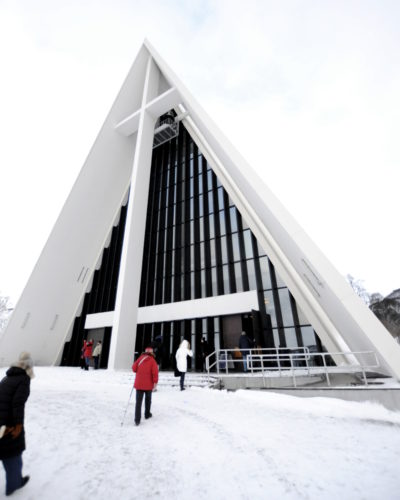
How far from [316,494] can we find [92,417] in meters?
3.86

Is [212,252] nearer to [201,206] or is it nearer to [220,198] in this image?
[201,206]

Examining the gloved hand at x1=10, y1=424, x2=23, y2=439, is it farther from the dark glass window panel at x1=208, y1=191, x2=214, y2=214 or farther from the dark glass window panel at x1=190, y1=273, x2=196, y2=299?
the dark glass window panel at x1=208, y1=191, x2=214, y2=214

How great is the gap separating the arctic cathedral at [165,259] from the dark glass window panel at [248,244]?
4.9 inches

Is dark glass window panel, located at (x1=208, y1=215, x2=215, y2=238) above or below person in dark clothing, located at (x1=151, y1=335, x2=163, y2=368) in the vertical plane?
above

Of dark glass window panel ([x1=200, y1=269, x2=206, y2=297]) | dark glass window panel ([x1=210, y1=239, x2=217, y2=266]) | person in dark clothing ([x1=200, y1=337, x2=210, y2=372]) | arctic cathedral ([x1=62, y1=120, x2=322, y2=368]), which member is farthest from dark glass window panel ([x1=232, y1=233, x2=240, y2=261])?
person in dark clothing ([x1=200, y1=337, x2=210, y2=372])

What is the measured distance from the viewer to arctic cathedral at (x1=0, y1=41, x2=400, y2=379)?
1196 centimetres

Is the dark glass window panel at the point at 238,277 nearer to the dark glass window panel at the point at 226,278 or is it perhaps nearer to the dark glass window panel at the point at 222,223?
the dark glass window panel at the point at 226,278

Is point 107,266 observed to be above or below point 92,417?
above

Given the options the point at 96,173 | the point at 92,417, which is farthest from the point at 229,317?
the point at 96,173

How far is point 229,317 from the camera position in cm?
1356

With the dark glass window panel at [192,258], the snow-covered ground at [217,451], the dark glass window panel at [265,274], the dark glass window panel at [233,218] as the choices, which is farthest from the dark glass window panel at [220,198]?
the snow-covered ground at [217,451]

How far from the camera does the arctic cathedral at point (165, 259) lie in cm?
1196

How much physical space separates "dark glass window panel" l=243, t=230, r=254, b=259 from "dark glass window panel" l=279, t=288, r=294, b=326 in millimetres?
2787

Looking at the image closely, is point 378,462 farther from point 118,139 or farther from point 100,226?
point 118,139
